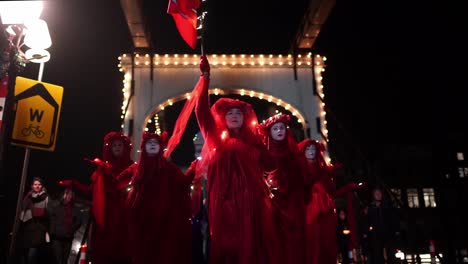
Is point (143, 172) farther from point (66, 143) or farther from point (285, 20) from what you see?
point (66, 143)

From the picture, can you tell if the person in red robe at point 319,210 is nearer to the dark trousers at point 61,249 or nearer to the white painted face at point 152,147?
the white painted face at point 152,147

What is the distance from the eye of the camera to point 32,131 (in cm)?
623

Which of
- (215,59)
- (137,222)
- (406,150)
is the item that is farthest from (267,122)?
(406,150)

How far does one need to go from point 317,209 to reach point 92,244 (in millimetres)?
2879

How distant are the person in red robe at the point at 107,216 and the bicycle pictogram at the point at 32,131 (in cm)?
108

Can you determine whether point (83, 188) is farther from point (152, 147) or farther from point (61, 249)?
point (61, 249)

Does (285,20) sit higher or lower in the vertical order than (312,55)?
higher

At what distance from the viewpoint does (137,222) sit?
4949mm

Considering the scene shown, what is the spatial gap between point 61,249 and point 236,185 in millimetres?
4296

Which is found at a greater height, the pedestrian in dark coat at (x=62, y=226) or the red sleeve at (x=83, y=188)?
the red sleeve at (x=83, y=188)

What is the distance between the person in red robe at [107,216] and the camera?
521 cm

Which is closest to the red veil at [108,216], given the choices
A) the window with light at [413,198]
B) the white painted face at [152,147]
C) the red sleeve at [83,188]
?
the red sleeve at [83,188]

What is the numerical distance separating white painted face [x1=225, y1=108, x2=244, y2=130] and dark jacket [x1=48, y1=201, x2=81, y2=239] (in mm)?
3960

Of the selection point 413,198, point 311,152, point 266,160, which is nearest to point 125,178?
point 266,160
